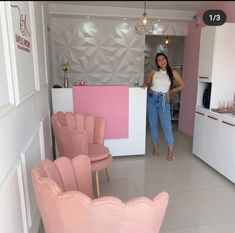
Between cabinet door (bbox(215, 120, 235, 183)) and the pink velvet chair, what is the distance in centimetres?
138

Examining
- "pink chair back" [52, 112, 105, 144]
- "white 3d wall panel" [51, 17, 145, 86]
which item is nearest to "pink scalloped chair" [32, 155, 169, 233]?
"pink chair back" [52, 112, 105, 144]

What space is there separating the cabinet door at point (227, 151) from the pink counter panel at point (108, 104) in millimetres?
1237

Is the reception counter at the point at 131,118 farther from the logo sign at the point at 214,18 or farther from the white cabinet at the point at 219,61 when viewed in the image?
the logo sign at the point at 214,18

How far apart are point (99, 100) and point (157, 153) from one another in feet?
4.07

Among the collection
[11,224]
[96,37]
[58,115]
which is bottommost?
[11,224]

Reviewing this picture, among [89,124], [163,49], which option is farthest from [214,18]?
[163,49]

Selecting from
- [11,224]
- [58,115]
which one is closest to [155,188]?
[58,115]

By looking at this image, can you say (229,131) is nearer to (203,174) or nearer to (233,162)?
(233,162)

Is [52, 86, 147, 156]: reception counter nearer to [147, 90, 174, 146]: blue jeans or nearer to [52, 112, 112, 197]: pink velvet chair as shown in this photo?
[147, 90, 174, 146]: blue jeans

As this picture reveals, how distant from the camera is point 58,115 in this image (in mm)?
2443

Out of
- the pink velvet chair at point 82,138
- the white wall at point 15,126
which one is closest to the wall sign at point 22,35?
the white wall at point 15,126

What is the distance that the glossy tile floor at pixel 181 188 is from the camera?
6.47ft

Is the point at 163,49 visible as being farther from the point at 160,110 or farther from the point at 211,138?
the point at 211,138

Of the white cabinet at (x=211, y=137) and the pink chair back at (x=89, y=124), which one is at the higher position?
the pink chair back at (x=89, y=124)
